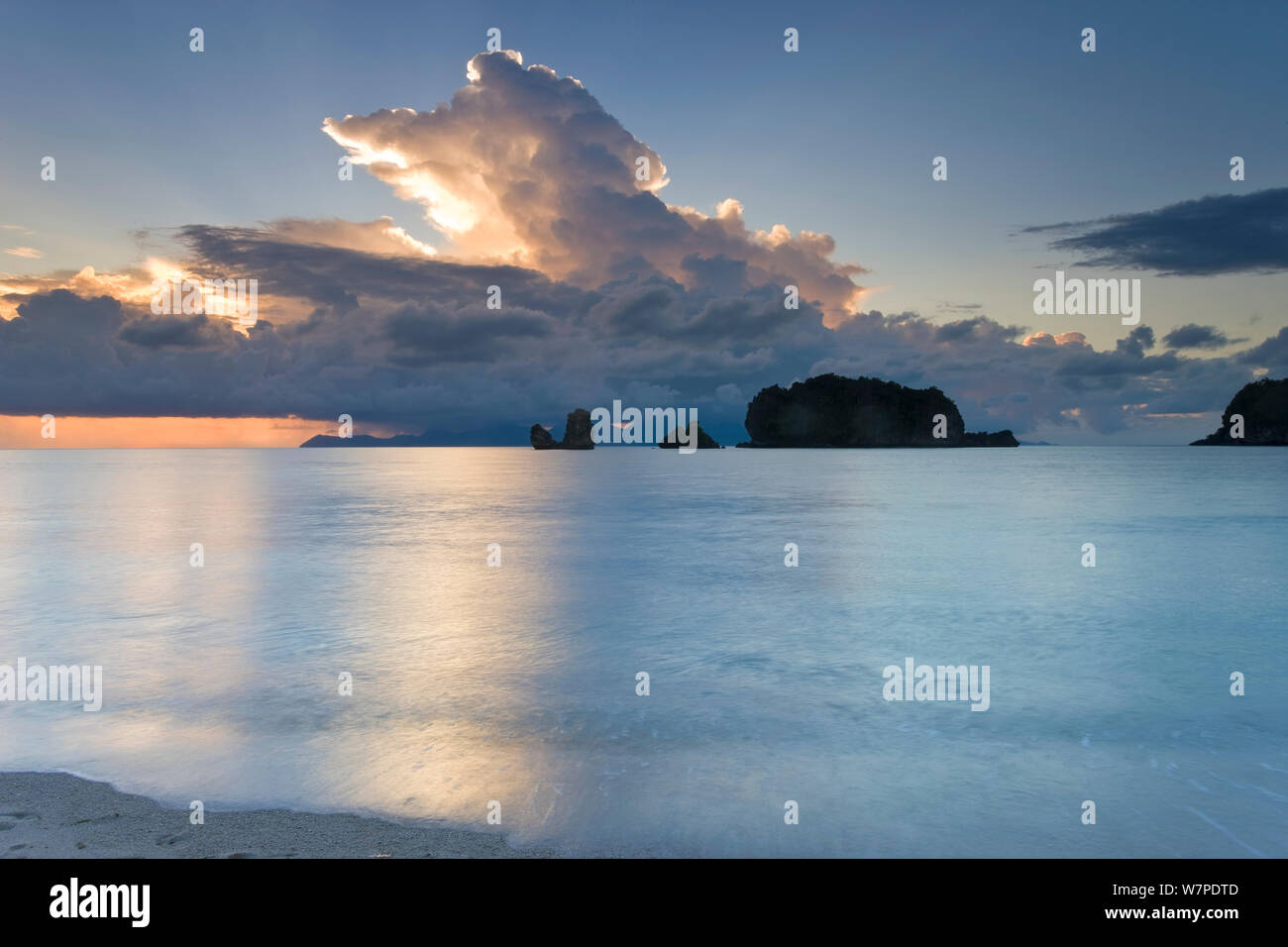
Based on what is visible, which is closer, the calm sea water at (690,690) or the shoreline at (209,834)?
the shoreline at (209,834)

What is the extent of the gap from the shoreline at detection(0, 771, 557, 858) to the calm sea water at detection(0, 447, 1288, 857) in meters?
0.27

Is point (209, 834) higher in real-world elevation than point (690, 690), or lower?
higher

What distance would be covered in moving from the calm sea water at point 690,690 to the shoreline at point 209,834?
0.90ft

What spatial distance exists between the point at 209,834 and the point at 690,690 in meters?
5.64

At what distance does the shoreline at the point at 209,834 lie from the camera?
5.35 metres

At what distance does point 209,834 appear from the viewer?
5.64 metres

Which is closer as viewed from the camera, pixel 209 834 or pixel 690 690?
pixel 209 834

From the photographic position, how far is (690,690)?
31.8 ft

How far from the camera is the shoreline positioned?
535 cm

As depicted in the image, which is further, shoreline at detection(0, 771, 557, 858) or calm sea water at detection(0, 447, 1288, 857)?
calm sea water at detection(0, 447, 1288, 857)

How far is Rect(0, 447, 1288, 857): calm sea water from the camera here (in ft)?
20.6
